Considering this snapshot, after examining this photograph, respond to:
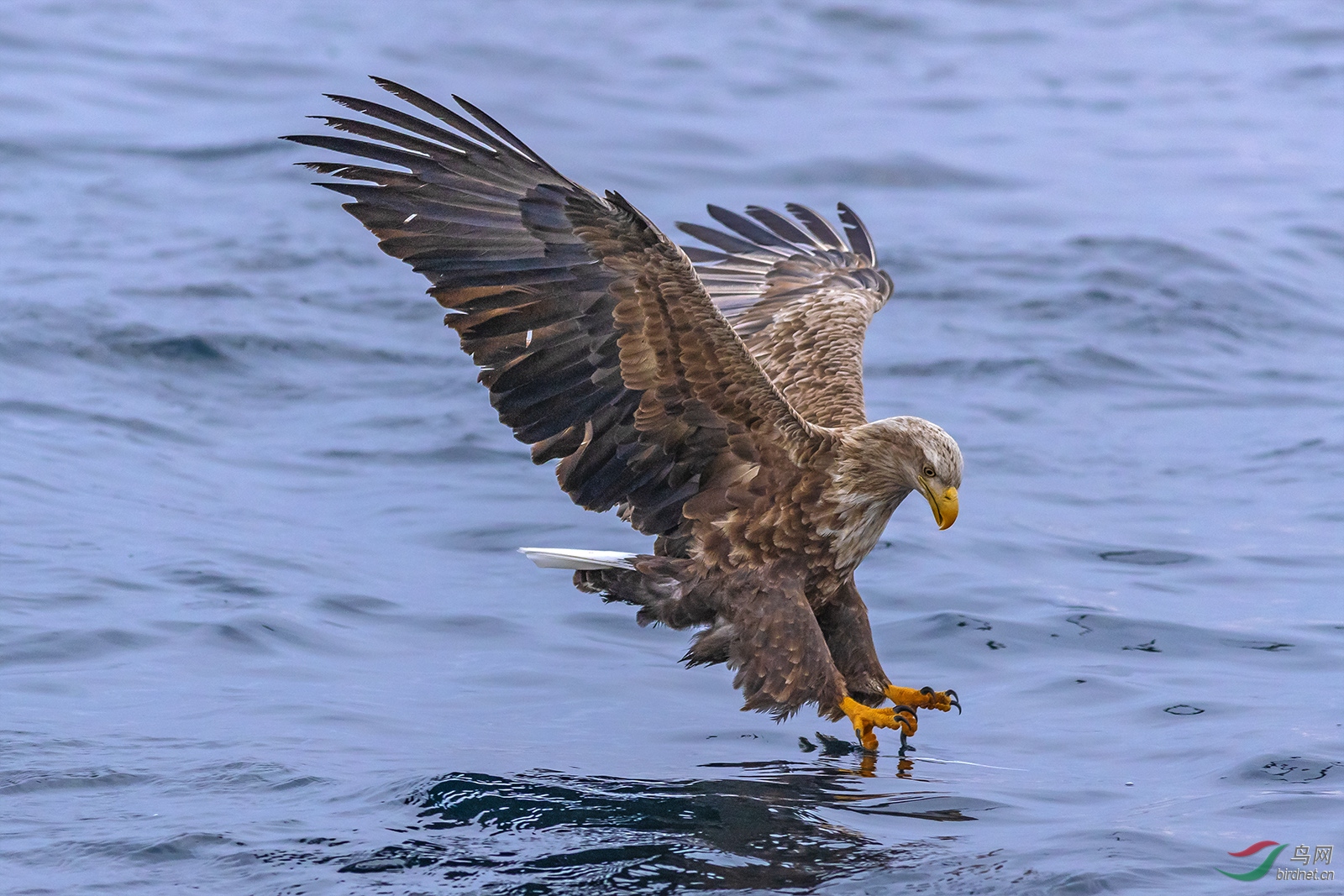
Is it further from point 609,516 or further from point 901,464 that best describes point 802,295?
point 901,464

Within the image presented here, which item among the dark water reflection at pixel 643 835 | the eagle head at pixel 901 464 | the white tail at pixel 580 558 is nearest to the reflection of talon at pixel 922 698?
the dark water reflection at pixel 643 835

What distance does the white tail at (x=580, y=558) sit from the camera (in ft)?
20.7

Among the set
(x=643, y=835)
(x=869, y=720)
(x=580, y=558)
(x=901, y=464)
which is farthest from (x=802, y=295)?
(x=643, y=835)

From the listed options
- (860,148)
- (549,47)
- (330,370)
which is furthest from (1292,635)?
(549,47)

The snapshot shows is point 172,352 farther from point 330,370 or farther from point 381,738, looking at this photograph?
point 381,738

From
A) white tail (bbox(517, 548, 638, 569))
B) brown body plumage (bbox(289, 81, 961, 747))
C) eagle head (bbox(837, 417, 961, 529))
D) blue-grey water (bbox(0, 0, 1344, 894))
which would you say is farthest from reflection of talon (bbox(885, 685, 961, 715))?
white tail (bbox(517, 548, 638, 569))

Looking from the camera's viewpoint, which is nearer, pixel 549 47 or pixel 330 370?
pixel 330 370

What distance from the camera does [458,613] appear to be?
795 cm

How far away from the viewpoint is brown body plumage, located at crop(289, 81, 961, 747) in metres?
5.81

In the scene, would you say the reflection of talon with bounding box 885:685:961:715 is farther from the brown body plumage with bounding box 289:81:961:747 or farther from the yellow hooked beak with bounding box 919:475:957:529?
the yellow hooked beak with bounding box 919:475:957:529

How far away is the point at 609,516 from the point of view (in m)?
9.41

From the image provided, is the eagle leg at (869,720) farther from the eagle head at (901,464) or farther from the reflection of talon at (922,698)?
the eagle head at (901,464)

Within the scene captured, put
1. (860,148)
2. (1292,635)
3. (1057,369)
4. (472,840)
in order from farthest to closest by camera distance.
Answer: (860,148)
(1057,369)
(1292,635)
(472,840)

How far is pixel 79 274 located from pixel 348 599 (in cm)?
527
